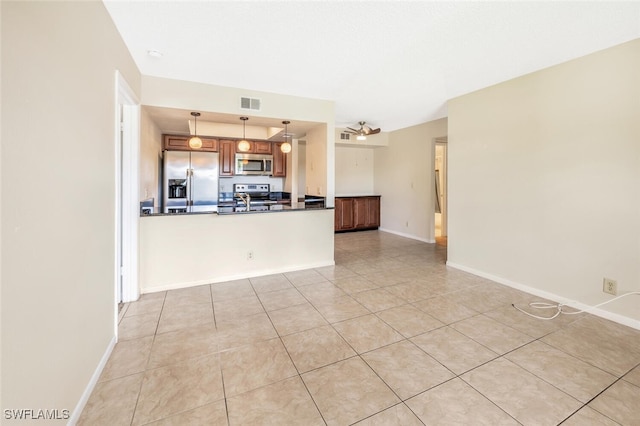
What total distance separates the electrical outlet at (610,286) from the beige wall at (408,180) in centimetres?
319

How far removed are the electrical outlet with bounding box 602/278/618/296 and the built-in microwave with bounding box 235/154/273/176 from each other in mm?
5302

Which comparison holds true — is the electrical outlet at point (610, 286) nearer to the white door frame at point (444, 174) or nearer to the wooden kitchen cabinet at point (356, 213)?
the white door frame at point (444, 174)

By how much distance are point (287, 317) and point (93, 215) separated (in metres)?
1.67

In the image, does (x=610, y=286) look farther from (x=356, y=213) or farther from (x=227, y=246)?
(x=356, y=213)

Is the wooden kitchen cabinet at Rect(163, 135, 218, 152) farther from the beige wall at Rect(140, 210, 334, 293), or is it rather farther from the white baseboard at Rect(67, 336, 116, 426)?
the white baseboard at Rect(67, 336, 116, 426)

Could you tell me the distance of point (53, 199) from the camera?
1.25 metres

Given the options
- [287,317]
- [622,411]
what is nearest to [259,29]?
[287,317]

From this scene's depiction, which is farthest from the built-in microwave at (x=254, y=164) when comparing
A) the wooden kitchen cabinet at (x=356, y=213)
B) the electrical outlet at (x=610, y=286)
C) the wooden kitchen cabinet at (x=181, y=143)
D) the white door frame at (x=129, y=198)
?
the electrical outlet at (x=610, y=286)

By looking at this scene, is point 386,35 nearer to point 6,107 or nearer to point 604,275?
point 6,107

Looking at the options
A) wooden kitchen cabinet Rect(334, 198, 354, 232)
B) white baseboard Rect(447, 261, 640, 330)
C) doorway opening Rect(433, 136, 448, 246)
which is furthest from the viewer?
doorway opening Rect(433, 136, 448, 246)

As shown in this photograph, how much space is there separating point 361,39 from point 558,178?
95.2 inches

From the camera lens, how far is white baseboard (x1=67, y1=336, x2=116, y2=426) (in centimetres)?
142
